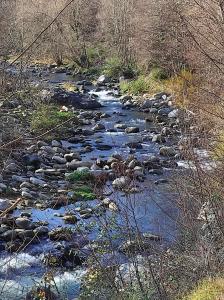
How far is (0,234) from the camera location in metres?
8.48

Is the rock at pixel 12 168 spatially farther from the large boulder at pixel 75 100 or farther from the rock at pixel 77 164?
the large boulder at pixel 75 100

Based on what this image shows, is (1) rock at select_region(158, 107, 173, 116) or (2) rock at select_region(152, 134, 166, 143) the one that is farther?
(1) rock at select_region(158, 107, 173, 116)

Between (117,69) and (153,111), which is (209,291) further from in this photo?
(117,69)

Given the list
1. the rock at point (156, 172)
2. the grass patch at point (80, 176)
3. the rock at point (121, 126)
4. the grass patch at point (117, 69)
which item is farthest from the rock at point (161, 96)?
the grass patch at point (80, 176)

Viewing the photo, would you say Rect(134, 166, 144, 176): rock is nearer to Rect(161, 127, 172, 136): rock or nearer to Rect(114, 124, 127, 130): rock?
Rect(161, 127, 172, 136): rock

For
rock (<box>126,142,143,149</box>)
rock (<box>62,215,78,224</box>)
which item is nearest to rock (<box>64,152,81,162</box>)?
rock (<box>126,142,143,149</box>)

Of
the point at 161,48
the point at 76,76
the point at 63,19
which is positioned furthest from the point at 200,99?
the point at 63,19

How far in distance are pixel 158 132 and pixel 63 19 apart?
1598 centimetres

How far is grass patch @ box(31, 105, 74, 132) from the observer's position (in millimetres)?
15141

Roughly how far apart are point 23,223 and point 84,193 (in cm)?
216

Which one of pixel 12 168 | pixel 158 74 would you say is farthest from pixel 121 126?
pixel 158 74

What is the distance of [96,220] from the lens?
7949 millimetres

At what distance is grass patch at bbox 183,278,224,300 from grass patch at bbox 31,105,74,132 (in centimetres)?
1030

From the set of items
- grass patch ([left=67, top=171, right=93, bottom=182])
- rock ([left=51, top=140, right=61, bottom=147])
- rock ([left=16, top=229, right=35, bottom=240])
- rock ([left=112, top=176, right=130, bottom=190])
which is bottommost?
rock ([left=51, top=140, right=61, bottom=147])
